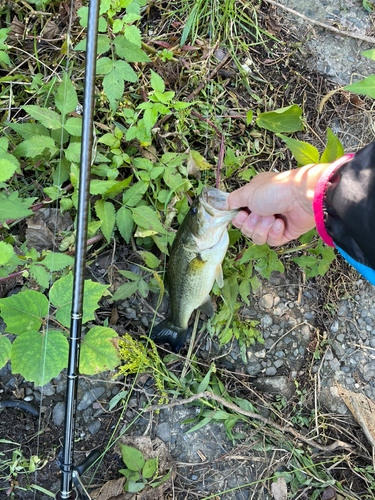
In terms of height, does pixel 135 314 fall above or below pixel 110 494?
above

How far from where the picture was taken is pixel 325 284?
3492 mm

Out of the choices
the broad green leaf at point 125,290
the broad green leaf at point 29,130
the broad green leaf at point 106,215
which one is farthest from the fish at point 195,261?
the broad green leaf at point 29,130

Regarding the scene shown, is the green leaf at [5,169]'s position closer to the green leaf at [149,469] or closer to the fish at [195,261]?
the fish at [195,261]

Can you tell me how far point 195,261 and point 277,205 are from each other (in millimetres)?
659

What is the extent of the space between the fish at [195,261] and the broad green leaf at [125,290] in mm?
249

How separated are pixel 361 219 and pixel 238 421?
79.8 inches

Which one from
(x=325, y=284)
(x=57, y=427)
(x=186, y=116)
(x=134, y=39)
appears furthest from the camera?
(x=325, y=284)

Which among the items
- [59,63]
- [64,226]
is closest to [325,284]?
[64,226]

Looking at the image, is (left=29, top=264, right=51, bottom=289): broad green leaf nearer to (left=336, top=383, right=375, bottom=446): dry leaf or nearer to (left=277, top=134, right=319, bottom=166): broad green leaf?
(left=277, top=134, right=319, bottom=166): broad green leaf

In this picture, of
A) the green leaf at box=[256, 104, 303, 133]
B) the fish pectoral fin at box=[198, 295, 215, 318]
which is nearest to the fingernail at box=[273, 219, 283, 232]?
the fish pectoral fin at box=[198, 295, 215, 318]

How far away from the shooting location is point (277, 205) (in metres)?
2.38

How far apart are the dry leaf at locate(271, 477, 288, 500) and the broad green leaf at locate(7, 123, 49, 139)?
10.3 feet

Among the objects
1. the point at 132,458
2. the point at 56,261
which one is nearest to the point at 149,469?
the point at 132,458

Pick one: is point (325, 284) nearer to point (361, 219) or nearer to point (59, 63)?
point (361, 219)
